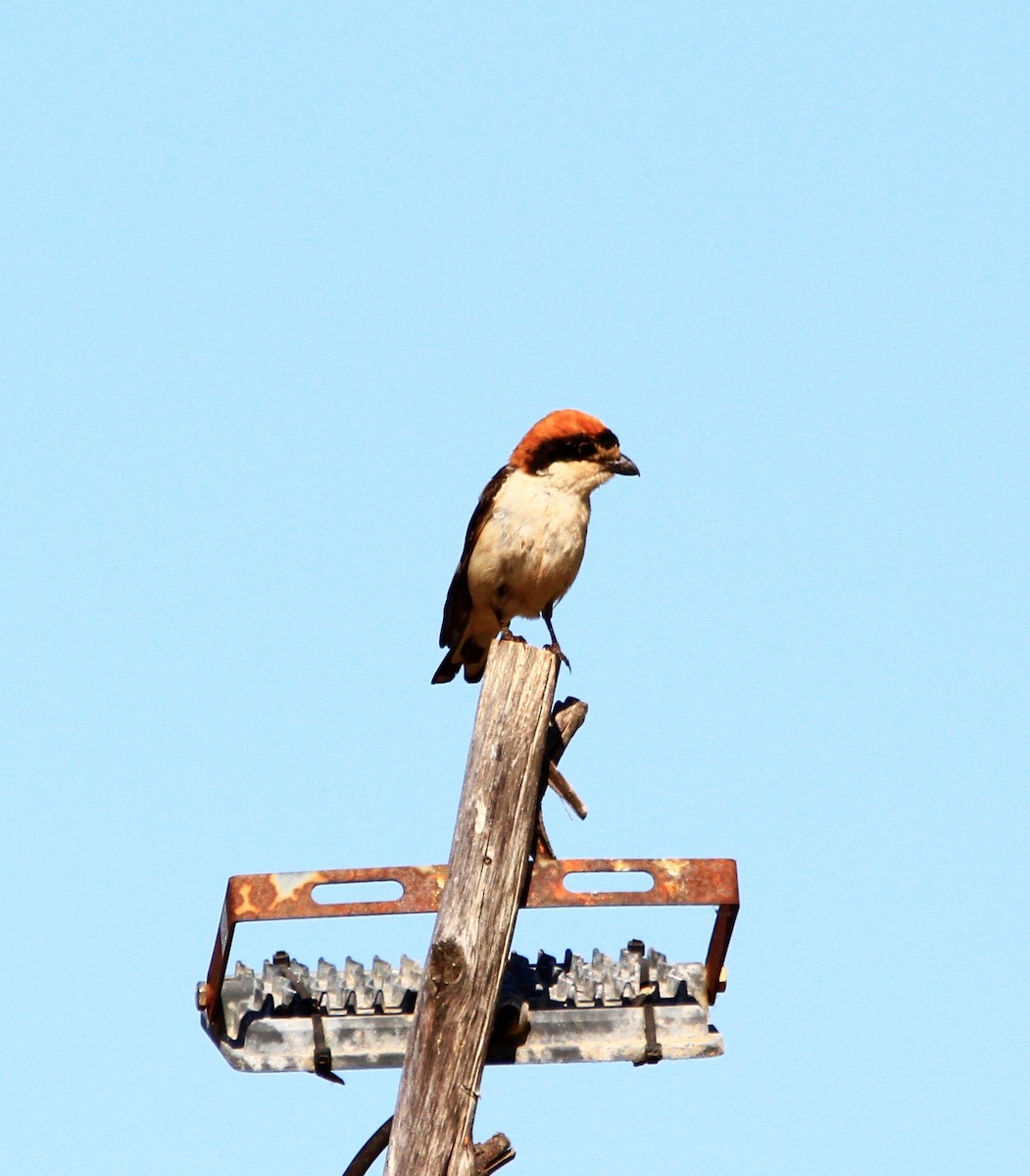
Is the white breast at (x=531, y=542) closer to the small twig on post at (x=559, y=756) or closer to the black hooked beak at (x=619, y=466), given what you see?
the black hooked beak at (x=619, y=466)

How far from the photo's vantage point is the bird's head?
25.1 feet

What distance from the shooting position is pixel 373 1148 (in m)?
4.29

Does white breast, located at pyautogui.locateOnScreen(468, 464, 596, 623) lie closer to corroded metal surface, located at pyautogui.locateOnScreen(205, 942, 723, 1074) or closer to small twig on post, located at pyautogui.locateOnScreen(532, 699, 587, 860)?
small twig on post, located at pyautogui.locateOnScreen(532, 699, 587, 860)

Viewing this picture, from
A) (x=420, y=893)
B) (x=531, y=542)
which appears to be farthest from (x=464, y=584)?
(x=420, y=893)

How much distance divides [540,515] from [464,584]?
839 millimetres

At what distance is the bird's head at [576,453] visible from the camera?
765 centimetres

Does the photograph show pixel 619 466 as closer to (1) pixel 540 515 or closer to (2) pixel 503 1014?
(1) pixel 540 515

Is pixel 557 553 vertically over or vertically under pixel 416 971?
over

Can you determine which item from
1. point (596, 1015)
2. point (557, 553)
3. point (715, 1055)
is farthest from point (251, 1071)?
point (557, 553)

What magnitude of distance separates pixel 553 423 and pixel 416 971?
3.73m

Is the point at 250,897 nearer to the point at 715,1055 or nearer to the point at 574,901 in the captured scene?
the point at 574,901

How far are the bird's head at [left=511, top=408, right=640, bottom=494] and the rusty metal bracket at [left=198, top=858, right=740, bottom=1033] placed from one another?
3.44 metres

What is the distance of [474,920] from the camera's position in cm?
409

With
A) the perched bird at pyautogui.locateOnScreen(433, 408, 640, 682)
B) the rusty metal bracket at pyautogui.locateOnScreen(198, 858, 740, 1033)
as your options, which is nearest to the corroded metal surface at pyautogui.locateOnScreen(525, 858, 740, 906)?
the rusty metal bracket at pyautogui.locateOnScreen(198, 858, 740, 1033)
